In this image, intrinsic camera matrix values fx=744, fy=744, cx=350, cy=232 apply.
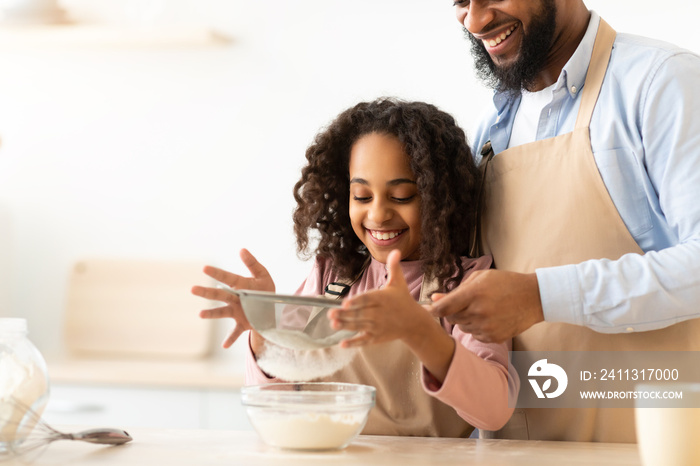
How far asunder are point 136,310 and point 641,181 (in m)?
1.93

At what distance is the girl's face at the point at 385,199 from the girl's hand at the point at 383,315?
359 mm

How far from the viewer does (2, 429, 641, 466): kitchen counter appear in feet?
2.80

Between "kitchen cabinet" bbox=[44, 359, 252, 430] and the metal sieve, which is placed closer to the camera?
the metal sieve

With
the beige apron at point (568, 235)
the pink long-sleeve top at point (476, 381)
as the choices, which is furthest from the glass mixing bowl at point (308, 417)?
the beige apron at point (568, 235)

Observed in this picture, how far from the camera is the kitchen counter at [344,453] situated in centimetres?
85

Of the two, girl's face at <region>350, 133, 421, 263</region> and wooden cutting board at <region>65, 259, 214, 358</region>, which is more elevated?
girl's face at <region>350, 133, 421, 263</region>

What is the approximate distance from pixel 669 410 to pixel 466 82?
183cm

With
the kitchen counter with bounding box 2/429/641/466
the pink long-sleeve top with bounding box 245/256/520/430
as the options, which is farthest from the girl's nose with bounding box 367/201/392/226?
the kitchen counter with bounding box 2/429/641/466

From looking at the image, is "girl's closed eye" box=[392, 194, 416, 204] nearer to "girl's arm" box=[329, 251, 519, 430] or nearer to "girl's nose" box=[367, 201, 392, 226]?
"girl's nose" box=[367, 201, 392, 226]

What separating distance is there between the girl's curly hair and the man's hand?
0.76 feet

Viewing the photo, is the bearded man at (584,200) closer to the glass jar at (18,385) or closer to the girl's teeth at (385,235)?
the girl's teeth at (385,235)

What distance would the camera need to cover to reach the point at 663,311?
102 cm

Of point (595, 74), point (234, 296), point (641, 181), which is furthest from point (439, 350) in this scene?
point (595, 74)

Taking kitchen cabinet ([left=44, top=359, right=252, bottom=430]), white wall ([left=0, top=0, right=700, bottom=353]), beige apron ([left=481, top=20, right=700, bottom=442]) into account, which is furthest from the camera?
white wall ([left=0, top=0, right=700, bottom=353])
